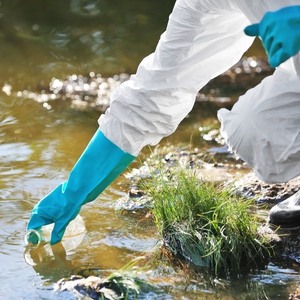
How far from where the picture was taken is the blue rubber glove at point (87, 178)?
2363 mm

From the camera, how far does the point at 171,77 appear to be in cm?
232

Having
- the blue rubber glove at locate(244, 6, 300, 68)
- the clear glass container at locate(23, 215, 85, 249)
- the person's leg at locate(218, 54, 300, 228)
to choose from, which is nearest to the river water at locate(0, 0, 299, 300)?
the clear glass container at locate(23, 215, 85, 249)

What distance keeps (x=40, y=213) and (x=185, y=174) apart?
62 centimetres

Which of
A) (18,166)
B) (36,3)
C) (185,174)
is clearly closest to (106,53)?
(36,3)

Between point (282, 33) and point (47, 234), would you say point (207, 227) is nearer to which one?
point (47, 234)

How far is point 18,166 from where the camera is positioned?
342 cm

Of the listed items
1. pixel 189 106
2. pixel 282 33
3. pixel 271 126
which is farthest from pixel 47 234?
pixel 282 33

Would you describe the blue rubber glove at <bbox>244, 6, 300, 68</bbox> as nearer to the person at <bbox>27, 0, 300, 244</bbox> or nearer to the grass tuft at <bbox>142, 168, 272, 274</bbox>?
the person at <bbox>27, 0, 300, 244</bbox>

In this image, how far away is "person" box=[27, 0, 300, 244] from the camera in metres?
2.18

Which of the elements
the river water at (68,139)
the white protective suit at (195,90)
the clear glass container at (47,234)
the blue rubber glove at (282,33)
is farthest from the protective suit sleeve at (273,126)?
the clear glass container at (47,234)

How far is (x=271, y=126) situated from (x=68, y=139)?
1.97 m

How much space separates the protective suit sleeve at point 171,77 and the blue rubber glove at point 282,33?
0.29 m

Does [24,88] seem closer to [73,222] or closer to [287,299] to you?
[73,222]

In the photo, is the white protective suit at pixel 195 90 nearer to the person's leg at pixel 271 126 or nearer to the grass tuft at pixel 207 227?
the person's leg at pixel 271 126
